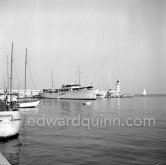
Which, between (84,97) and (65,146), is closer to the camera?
(65,146)

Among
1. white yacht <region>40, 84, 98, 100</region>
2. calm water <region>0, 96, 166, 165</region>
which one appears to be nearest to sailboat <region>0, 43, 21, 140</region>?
calm water <region>0, 96, 166, 165</region>

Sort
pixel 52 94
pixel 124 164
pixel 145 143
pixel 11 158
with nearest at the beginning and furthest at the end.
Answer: pixel 124 164
pixel 11 158
pixel 145 143
pixel 52 94

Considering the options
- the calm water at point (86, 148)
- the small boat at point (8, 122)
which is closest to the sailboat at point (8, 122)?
the small boat at point (8, 122)

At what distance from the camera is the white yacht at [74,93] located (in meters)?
149

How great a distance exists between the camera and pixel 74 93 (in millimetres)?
155750

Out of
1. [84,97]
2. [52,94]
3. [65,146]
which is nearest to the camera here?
[65,146]

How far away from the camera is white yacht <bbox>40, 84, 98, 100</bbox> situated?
5866 inches

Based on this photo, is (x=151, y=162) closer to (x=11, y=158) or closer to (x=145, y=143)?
(x=145, y=143)

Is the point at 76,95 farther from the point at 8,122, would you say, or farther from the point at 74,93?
the point at 8,122

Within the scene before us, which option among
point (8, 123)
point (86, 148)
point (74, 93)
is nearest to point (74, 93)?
point (74, 93)

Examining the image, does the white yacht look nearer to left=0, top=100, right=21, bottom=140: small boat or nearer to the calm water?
the calm water

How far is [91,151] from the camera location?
653 inches

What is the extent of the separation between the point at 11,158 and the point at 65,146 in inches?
184

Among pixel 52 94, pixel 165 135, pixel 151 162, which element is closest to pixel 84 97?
pixel 52 94
